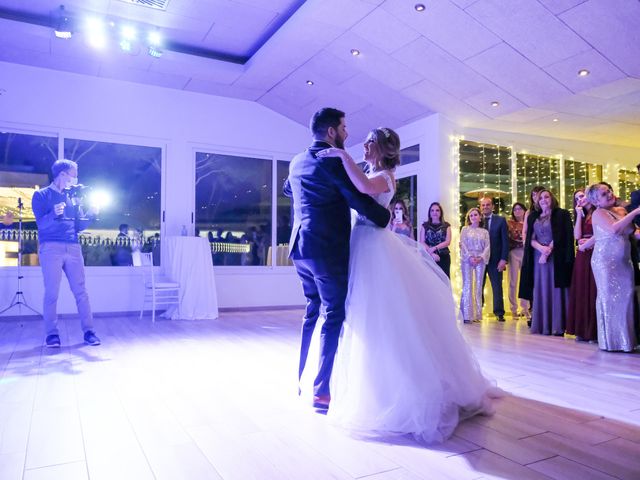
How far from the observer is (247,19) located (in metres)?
5.16

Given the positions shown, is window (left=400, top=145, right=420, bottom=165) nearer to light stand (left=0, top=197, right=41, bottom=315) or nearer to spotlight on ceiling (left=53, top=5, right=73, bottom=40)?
spotlight on ceiling (left=53, top=5, right=73, bottom=40)

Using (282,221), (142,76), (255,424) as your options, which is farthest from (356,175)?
(282,221)

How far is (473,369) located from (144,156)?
570cm

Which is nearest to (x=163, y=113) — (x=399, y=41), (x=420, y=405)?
(x=399, y=41)

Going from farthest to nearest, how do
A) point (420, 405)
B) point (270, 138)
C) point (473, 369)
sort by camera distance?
1. point (270, 138)
2. point (473, 369)
3. point (420, 405)

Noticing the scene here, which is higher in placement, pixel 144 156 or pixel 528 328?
pixel 144 156

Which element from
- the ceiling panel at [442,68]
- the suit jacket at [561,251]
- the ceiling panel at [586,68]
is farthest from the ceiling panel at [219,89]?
the suit jacket at [561,251]

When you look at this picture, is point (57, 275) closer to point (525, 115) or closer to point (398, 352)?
point (398, 352)

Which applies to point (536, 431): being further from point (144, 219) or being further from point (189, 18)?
point (144, 219)

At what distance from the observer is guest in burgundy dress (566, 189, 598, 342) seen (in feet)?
14.5

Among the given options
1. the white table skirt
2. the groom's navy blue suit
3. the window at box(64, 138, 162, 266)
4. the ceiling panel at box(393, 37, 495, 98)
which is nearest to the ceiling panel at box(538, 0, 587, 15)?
the ceiling panel at box(393, 37, 495, 98)

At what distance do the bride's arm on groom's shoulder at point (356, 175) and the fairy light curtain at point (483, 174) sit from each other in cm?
465

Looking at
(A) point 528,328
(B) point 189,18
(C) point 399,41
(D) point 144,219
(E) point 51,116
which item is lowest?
(A) point 528,328

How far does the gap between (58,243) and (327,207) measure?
2885 mm
